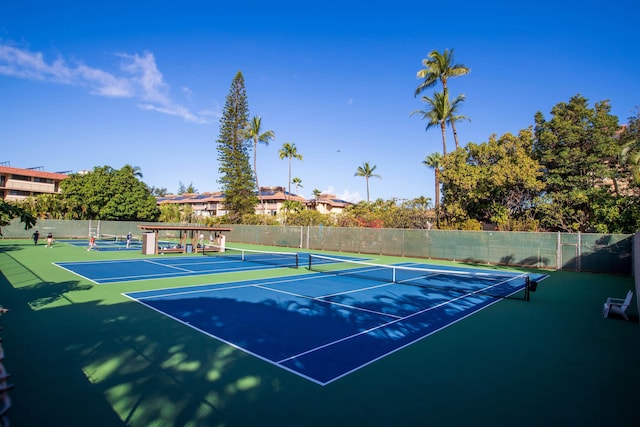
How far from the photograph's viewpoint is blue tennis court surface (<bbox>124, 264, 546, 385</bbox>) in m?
6.76

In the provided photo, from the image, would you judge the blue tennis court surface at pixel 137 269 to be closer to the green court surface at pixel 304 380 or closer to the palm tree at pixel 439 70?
the green court surface at pixel 304 380

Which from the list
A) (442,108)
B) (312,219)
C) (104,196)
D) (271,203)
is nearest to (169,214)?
(104,196)

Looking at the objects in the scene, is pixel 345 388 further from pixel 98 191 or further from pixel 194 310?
pixel 98 191

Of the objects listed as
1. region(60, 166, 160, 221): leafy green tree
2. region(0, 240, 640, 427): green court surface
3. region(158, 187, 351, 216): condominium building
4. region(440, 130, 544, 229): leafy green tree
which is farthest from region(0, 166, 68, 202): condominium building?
region(0, 240, 640, 427): green court surface

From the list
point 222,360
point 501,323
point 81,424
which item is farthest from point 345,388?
point 501,323

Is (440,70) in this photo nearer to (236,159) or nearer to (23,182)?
(236,159)

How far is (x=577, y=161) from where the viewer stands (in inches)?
1096

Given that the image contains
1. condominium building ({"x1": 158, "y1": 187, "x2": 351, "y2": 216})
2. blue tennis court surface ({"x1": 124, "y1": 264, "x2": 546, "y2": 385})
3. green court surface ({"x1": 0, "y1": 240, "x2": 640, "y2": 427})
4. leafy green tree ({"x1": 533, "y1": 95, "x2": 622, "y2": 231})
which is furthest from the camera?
condominium building ({"x1": 158, "y1": 187, "x2": 351, "y2": 216})

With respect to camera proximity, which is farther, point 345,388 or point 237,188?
point 237,188

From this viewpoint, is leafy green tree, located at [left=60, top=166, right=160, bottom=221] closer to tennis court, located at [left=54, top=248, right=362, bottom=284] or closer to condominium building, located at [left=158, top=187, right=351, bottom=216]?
condominium building, located at [left=158, top=187, right=351, bottom=216]

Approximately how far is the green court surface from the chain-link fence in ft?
37.4

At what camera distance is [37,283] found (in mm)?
13398

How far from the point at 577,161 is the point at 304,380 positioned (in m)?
30.2

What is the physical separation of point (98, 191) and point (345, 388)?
171 ft
